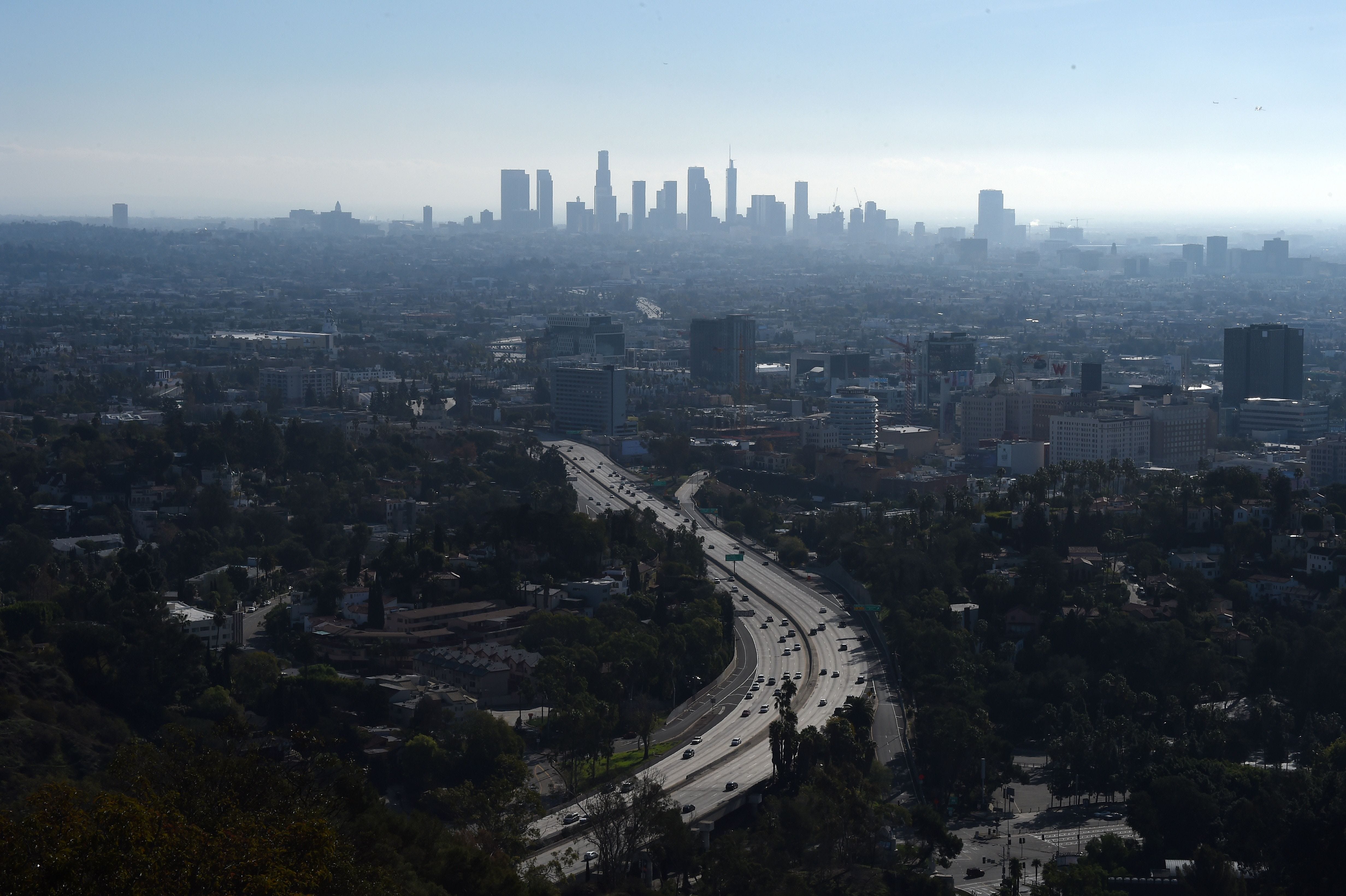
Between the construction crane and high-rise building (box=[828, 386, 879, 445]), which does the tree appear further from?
the construction crane

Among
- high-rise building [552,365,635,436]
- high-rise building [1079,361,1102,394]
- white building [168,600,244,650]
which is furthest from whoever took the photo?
high-rise building [1079,361,1102,394]

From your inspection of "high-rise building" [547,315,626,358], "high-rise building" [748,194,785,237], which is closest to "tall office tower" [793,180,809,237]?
"high-rise building" [748,194,785,237]

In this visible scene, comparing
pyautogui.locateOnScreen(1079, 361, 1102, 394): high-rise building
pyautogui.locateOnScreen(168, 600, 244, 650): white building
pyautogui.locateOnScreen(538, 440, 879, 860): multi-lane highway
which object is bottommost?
pyautogui.locateOnScreen(538, 440, 879, 860): multi-lane highway

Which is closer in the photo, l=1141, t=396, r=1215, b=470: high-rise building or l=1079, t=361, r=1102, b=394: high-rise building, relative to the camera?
l=1141, t=396, r=1215, b=470: high-rise building

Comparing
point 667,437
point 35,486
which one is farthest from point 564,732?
point 667,437

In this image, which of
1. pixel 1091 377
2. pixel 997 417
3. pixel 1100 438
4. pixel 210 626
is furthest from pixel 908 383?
Result: pixel 210 626

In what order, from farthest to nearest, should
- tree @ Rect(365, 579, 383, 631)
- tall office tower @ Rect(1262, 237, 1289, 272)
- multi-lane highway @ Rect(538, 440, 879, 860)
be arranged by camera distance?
tall office tower @ Rect(1262, 237, 1289, 272) → tree @ Rect(365, 579, 383, 631) → multi-lane highway @ Rect(538, 440, 879, 860)
